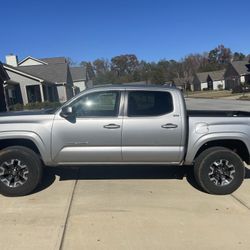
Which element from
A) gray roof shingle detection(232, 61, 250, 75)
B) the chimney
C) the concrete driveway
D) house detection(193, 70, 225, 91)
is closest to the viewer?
the concrete driveway

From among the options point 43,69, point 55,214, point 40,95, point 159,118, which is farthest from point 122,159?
point 43,69

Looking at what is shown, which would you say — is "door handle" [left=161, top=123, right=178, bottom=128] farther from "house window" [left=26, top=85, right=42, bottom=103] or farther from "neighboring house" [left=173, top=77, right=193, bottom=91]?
"neighboring house" [left=173, top=77, right=193, bottom=91]

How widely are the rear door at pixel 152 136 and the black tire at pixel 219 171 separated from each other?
1.41 ft

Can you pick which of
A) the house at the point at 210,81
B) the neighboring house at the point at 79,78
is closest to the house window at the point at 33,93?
the neighboring house at the point at 79,78

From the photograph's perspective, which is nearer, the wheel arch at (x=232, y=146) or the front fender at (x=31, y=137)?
the front fender at (x=31, y=137)

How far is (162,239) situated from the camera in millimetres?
5297

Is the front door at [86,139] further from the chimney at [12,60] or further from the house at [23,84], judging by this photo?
the chimney at [12,60]

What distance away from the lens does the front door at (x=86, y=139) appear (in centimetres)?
721

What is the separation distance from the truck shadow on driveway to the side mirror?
1388 millimetres

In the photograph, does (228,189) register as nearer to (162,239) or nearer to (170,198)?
(170,198)

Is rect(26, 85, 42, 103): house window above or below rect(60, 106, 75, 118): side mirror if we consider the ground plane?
below

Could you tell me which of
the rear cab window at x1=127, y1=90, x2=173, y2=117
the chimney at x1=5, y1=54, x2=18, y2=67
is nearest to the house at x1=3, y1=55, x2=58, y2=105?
the chimney at x1=5, y1=54, x2=18, y2=67

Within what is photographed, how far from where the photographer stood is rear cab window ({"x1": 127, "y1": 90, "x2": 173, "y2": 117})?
290 inches

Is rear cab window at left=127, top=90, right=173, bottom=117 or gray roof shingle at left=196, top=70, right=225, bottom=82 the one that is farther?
gray roof shingle at left=196, top=70, right=225, bottom=82
